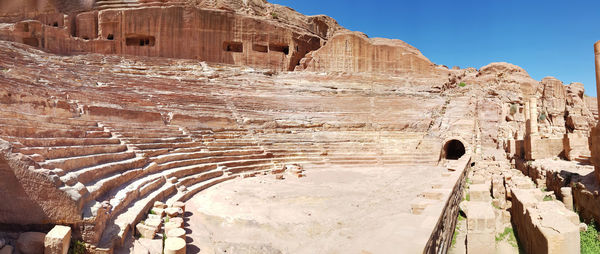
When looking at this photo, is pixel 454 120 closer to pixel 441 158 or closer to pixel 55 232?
pixel 441 158

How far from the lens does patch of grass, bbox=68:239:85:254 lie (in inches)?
133

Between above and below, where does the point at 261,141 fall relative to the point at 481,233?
above

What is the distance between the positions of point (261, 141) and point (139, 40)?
17372 mm

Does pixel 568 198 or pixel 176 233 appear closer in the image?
pixel 176 233

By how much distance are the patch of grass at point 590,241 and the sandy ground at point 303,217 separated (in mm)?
2827

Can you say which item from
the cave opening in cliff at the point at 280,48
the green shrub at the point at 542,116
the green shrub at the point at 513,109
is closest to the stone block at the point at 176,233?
the cave opening in cliff at the point at 280,48

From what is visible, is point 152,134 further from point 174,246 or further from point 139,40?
point 139,40

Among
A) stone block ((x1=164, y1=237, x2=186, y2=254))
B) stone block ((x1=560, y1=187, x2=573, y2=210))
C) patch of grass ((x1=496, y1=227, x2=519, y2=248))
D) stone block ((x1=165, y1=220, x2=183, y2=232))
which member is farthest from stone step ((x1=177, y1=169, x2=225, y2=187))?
stone block ((x1=560, y1=187, x2=573, y2=210))

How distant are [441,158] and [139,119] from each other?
12340 millimetres


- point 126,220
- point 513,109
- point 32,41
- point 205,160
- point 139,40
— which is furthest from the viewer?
point 513,109

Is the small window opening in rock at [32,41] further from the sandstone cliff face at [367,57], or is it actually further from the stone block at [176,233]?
the stone block at [176,233]

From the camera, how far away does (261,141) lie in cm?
1423

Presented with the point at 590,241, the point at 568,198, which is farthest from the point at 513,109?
the point at 590,241

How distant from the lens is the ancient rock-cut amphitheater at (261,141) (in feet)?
14.0
